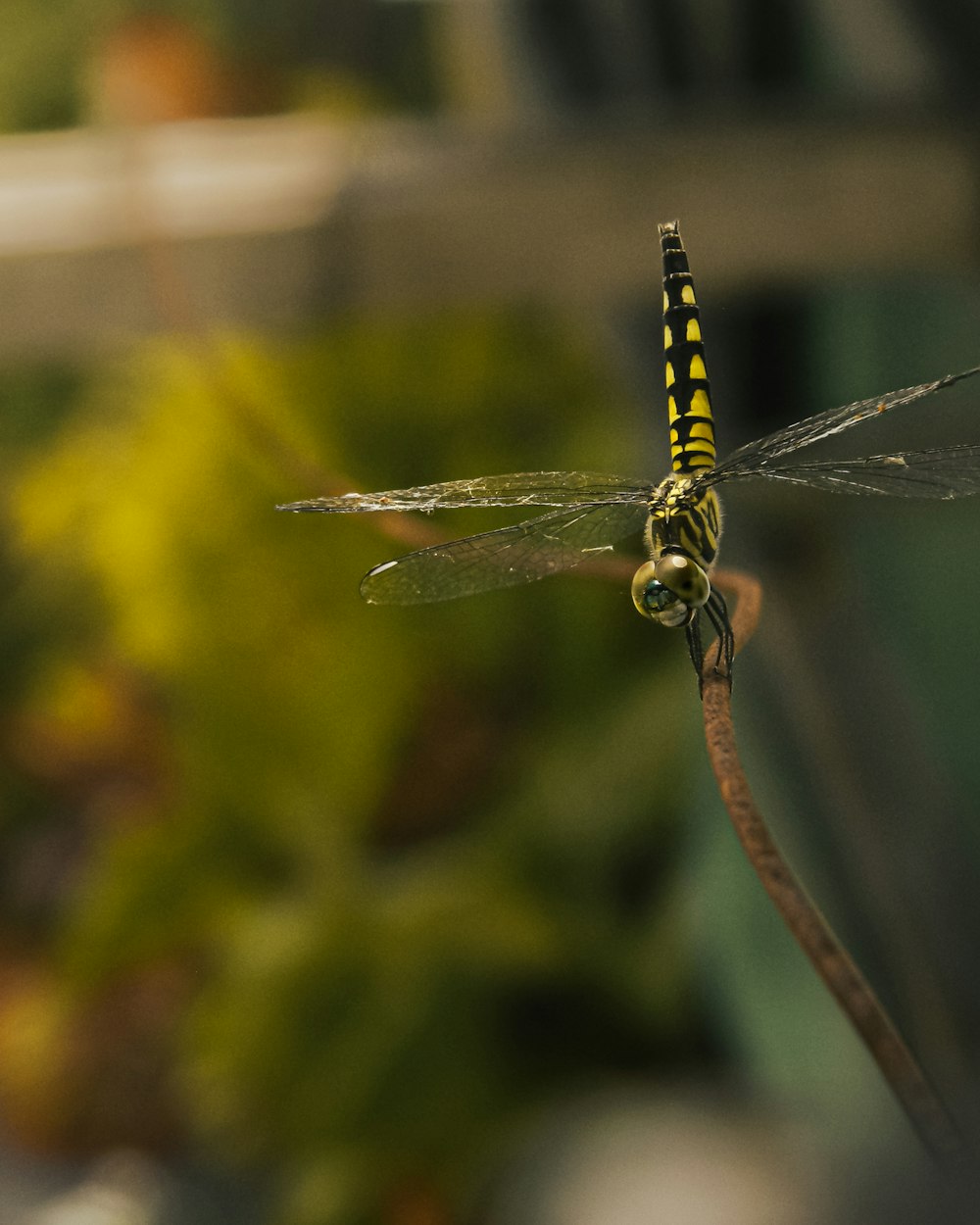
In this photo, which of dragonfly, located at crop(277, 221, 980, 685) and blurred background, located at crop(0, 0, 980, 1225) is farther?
blurred background, located at crop(0, 0, 980, 1225)

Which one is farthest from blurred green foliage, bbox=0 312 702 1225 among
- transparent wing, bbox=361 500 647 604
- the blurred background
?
transparent wing, bbox=361 500 647 604

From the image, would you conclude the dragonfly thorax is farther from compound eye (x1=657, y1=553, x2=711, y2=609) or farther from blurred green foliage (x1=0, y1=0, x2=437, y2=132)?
blurred green foliage (x1=0, y1=0, x2=437, y2=132)

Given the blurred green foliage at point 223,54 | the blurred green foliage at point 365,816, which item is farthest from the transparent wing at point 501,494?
the blurred green foliage at point 223,54

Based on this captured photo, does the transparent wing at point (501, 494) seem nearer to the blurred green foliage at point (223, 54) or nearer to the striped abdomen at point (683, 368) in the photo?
the striped abdomen at point (683, 368)

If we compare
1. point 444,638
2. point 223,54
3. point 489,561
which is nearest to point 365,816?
point 444,638

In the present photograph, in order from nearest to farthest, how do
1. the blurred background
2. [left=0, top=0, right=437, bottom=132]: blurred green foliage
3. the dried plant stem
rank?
1. the dried plant stem
2. the blurred background
3. [left=0, top=0, right=437, bottom=132]: blurred green foliage

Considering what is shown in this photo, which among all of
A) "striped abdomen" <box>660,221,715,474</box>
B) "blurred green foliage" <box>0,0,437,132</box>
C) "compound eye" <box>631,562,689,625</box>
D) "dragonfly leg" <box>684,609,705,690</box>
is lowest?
"dragonfly leg" <box>684,609,705,690</box>

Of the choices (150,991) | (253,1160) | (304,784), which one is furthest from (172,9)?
(253,1160)

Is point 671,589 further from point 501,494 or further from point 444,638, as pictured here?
point 444,638
